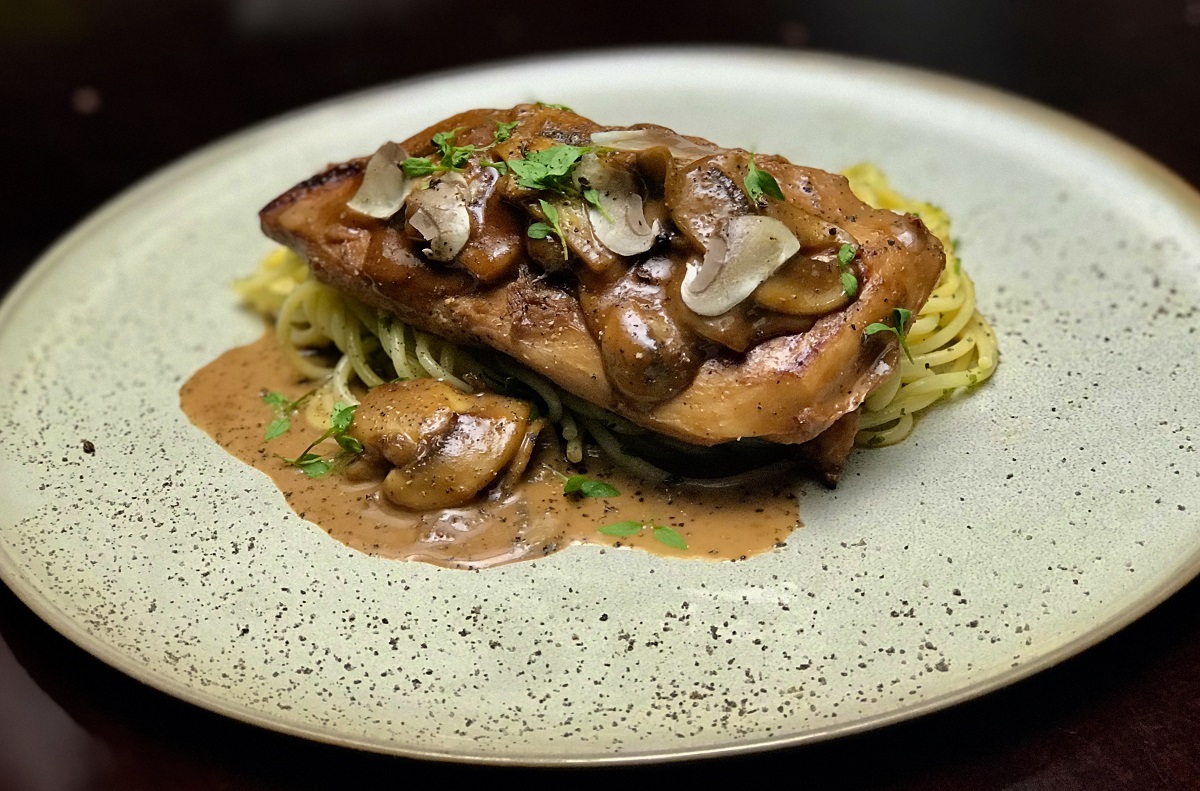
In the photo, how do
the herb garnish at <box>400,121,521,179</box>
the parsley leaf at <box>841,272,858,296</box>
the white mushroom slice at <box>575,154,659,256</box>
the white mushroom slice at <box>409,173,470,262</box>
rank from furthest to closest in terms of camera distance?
1. the herb garnish at <box>400,121,521,179</box>
2. the white mushroom slice at <box>409,173,470,262</box>
3. the white mushroom slice at <box>575,154,659,256</box>
4. the parsley leaf at <box>841,272,858,296</box>

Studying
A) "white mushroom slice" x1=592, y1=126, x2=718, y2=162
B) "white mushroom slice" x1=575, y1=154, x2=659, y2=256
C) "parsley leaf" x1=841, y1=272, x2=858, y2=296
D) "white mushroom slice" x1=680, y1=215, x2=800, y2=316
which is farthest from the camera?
"white mushroom slice" x1=592, y1=126, x2=718, y2=162

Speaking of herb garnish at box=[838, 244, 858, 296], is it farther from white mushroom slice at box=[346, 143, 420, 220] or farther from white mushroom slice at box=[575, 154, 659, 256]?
white mushroom slice at box=[346, 143, 420, 220]

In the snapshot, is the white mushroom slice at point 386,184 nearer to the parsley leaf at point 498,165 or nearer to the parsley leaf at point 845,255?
the parsley leaf at point 498,165

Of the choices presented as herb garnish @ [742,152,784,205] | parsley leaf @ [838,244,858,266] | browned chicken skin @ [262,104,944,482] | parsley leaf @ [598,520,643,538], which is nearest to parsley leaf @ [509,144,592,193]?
browned chicken skin @ [262,104,944,482]

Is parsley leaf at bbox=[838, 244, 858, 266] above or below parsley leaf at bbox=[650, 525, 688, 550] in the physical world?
above

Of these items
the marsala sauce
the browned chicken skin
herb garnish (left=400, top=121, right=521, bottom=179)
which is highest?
herb garnish (left=400, top=121, right=521, bottom=179)

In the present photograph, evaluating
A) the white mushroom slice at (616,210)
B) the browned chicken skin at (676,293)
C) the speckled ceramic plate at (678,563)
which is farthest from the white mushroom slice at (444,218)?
the speckled ceramic plate at (678,563)

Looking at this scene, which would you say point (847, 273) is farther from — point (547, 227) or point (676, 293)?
point (547, 227)

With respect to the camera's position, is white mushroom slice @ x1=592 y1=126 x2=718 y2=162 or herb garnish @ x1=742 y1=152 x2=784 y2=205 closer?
herb garnish @ x1=742 y1=152 x2=784 y2=205
